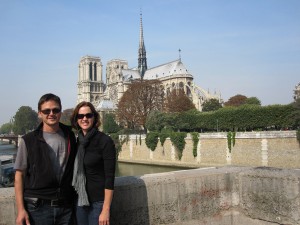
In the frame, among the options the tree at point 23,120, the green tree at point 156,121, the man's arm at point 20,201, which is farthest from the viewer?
the tree at point 23,120

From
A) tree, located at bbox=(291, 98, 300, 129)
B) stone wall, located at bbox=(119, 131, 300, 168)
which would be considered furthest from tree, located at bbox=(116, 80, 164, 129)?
tree, located at bbox=(291, 98, 300, 129)

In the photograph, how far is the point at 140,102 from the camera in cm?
4712

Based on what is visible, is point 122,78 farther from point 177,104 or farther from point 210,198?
point 210,198

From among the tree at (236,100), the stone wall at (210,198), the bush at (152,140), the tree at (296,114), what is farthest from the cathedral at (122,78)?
the stone wall at (210,198)

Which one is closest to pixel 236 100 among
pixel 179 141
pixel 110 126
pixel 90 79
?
pixel 110 126

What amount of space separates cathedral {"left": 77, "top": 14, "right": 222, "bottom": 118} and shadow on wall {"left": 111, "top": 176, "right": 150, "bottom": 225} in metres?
56.5

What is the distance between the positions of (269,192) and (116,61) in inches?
3433

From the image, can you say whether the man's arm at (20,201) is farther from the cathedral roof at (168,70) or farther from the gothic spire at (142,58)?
the gothic spire at (142,58)

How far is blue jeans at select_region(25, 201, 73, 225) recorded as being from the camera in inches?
106

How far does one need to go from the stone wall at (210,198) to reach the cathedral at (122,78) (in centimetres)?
5601

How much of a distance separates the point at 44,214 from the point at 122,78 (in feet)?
247

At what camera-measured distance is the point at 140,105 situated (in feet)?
154

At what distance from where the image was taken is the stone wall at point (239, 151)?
24859 millimetres

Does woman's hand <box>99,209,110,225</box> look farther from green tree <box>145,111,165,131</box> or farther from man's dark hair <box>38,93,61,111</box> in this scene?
green tree <box>145,111,165,131</box>
